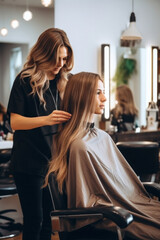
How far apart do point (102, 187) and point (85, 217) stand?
7.2 inches

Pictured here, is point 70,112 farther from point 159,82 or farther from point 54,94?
point 159,82

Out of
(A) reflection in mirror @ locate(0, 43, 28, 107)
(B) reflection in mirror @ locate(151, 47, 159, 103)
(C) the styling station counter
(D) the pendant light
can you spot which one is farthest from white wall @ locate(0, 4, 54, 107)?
(B) reflection in mirror @ locate(151, 47, 159, 103)

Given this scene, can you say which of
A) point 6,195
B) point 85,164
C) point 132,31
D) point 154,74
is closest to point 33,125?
point 85,164

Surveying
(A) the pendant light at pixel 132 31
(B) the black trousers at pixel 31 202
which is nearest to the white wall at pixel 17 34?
(A) the pendant light at pixel 132 31

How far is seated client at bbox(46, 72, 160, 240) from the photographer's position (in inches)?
59.7

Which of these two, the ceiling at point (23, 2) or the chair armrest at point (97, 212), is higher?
the ceiling at point (23, 2)

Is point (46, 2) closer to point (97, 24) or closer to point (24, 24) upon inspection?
point (24, 24)

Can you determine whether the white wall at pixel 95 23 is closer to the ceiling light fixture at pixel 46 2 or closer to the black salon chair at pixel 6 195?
the ceiling light fixture at pixel 46 2

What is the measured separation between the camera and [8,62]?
326 centimetres

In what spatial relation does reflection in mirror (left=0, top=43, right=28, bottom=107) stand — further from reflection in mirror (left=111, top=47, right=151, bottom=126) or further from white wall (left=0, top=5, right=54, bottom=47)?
reflection in mirror (left=111, top=47, right=151, bottom=126)

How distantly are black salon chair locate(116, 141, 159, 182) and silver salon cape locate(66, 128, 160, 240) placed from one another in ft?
2.70

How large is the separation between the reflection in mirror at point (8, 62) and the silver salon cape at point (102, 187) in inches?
69.0


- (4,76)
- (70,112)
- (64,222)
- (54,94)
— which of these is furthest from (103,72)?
(64,222)

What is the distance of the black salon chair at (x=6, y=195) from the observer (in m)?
2.51
